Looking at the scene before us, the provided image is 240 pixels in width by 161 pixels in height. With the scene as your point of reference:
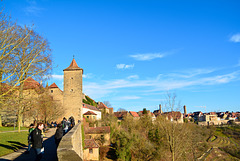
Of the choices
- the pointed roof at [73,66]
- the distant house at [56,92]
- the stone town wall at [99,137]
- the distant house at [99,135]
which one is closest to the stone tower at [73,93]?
the pointed roof at [73,66]

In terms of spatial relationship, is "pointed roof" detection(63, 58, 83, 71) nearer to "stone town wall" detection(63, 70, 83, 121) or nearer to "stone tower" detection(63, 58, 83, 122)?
"stone tower" detection(63, 58, 83, 122)

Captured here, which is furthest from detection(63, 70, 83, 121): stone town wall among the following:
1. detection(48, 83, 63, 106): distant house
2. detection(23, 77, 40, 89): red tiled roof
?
detection(23, 77, 40, 89): red tiled roof

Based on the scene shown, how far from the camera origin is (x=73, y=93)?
122ft

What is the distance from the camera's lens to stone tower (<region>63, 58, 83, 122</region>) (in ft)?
119

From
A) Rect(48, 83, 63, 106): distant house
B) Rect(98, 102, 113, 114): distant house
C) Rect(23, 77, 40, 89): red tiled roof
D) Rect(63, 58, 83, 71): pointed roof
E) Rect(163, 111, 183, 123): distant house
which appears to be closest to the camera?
Rect(23, 77, 40, 89): red tiled roof

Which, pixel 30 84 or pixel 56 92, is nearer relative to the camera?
pixel 30 84

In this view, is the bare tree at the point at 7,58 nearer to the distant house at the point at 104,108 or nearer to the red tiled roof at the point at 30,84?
the red tiled roof at the point at 30,84

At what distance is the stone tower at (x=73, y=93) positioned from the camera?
36219 millimetres

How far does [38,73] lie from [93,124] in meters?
35.5

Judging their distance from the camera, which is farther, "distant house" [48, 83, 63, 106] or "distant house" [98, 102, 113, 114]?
"distant house" [98, 102, 113, 114]

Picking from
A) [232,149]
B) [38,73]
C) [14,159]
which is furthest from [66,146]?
[232,149]

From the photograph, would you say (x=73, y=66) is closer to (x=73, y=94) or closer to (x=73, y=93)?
(x=73, y=93)

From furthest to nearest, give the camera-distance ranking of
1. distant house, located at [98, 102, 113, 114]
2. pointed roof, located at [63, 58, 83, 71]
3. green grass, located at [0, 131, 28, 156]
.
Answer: distant house, located at [98, 102, 113, 114], pointed roof, located at [63, 58, 83, 71], green grass, located at [0, 131, 28, 156]

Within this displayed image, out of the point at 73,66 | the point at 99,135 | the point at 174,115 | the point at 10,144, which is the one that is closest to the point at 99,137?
the point at 99,135
